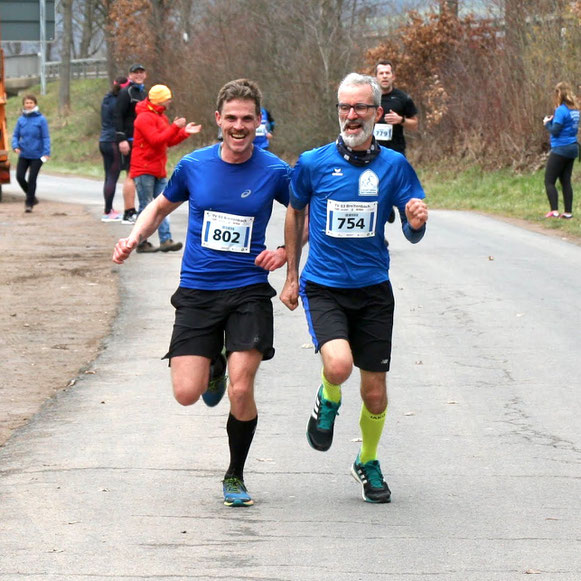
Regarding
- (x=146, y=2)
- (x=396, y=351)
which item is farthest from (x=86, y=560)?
(x=146, y=2)

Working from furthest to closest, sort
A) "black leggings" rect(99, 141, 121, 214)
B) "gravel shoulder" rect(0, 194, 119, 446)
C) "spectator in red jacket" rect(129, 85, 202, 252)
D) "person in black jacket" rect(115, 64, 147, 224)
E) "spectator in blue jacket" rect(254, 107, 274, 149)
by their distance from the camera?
1. "black leggings" rect(99, 141, 121, 214)
2. "spectator in blue jacket" rect(254, 107, 274, 149)
3. "person in black jacket" rect(115, 64, 147, 224)
4. "spectator in red jacket" rect(129, 85, 202, 252)
5. "gravel shoulder" rect(0, 194, 119, 446)

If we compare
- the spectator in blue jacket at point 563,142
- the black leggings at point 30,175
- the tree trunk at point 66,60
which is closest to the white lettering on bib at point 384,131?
the spectator in blue jacket at point 563,142

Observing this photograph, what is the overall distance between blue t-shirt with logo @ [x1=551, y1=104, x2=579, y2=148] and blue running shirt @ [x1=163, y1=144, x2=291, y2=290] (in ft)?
46.2

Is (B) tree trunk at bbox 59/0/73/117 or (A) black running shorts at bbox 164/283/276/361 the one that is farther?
(B) tree trunk at bbox 59/0/73/117

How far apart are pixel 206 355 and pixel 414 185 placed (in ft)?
4.05

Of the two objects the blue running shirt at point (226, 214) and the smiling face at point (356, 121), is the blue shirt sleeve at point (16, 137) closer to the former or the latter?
the blue running shirt at point (226, 214)

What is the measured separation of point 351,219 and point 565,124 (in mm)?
14241

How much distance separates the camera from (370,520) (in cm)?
584

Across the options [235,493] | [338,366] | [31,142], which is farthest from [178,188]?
[31,142]

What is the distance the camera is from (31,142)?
23156 millimetres

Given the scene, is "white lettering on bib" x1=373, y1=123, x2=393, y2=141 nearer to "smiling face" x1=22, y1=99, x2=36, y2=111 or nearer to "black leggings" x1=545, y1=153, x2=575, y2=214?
"black leggings" x1=545, y1=153, x2=575, y2=214

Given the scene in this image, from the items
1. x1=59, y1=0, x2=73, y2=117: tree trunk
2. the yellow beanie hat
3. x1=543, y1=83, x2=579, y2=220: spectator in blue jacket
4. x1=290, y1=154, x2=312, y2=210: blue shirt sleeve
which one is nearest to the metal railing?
x1=59, y1=0, x2=73, y2=117: tree trunk

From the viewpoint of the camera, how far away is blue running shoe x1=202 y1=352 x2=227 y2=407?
21.1 feet

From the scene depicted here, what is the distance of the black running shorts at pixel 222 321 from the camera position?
608 cm
